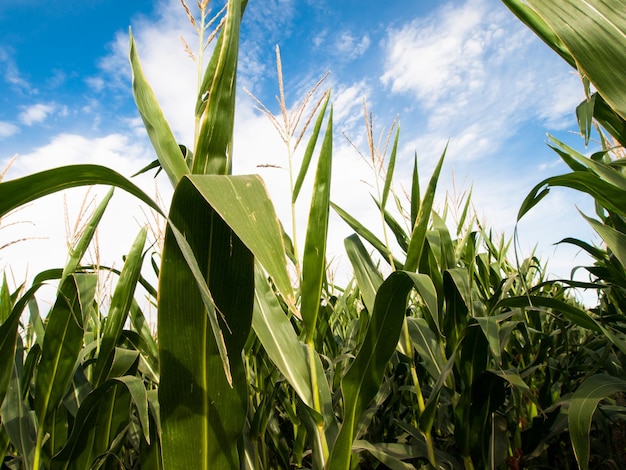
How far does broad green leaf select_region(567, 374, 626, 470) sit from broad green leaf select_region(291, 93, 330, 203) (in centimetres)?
92

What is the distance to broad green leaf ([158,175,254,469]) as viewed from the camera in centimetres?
73

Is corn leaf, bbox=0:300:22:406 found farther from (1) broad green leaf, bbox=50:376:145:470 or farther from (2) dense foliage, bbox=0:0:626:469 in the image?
(1) broad green leaf, bbox=50:376:145:470

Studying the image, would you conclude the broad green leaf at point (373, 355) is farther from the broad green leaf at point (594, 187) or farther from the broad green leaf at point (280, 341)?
the broad green leaf at point (594, 187)

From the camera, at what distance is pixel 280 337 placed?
1.02 m

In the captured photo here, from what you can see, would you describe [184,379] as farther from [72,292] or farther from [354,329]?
[354,329]

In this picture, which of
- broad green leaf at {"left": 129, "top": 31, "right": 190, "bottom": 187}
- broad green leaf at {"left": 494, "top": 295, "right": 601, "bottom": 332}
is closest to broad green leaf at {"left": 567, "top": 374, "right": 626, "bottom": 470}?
broad green leaf at {"left": 494, "top": 295, "right": 601, "bottom": 332}

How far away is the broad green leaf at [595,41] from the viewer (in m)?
0.63

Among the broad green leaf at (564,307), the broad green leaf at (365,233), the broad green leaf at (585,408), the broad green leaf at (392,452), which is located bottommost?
the broad green leaf at (392,452)

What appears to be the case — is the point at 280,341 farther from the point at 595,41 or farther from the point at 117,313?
the point at 595,41

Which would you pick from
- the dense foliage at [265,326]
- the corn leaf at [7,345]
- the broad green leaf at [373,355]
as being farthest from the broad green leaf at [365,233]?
the corn leaf at [7,345]

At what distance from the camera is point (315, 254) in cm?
109

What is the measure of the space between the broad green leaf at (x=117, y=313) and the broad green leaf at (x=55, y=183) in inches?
20.4

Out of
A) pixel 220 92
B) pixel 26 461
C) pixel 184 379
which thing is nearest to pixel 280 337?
pixel 184 379

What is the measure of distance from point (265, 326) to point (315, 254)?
222 millimetres
